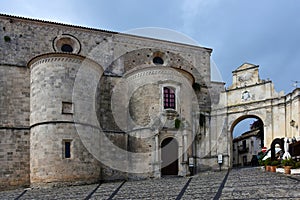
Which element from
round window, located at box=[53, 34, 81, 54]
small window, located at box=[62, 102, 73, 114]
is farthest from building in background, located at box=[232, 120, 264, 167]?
small window, located at box=[62, 102, 73, 114]

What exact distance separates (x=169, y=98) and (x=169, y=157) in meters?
3.68

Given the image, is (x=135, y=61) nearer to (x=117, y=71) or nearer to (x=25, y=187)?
(x=117, y=71)

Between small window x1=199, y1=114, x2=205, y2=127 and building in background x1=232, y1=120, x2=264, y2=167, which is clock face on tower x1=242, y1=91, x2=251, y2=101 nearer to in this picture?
small window x1=199, y1=114, x2=205, y2=127

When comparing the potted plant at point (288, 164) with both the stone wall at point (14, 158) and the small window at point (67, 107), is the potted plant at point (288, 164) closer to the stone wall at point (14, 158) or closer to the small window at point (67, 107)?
the small window at point (67, 107)

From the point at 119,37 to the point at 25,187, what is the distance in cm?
1164

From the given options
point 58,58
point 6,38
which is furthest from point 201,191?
point 6,38

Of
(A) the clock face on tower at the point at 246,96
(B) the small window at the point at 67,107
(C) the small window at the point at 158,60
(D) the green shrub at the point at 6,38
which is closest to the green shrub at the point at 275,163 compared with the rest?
(A) the clock face on tower at the point at 246,96

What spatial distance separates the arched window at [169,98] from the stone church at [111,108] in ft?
0.22

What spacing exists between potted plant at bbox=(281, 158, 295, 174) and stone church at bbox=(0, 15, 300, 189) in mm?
6901

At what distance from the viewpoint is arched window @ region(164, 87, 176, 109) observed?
26.2 m

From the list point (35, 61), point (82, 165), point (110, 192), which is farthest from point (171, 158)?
point (35, 61)

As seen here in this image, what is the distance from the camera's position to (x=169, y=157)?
26.0m

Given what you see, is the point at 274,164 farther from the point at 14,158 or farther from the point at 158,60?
the point at 14,158

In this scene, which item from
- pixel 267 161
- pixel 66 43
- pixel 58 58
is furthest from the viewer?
pixel 66 43
